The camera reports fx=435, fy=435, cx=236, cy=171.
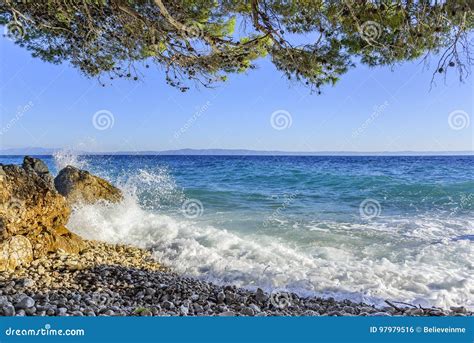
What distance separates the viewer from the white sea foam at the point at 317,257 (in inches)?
225

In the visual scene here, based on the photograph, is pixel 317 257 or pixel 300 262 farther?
pixel 317 257

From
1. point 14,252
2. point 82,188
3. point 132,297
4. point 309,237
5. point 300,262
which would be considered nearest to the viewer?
point 132,297

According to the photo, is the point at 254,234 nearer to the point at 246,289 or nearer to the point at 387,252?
the point at 387,252

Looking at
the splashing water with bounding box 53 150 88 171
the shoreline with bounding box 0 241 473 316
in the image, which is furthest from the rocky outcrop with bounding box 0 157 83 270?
the splashing water with bounding box 53 150 88 171

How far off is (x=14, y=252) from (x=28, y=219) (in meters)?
0.55

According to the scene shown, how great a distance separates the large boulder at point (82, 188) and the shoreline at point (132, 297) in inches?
152

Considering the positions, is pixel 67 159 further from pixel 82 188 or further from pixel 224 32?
pixel 224 32

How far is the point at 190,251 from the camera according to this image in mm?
7516

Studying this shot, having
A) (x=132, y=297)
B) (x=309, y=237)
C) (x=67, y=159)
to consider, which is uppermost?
(x=67, y=159)

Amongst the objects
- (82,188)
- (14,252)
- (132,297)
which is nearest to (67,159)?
(82,188)

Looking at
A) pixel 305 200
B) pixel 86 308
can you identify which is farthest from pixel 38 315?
pixel 305 200

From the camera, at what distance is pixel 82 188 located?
1005 centimetres

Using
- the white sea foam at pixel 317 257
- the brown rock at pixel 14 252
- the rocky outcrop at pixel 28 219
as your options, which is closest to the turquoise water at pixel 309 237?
the white sea foam at pixel 317 257

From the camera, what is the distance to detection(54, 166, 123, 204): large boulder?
9.87 metres
